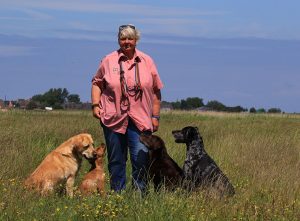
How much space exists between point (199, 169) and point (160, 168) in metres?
0.63

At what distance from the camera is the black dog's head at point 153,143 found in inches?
327

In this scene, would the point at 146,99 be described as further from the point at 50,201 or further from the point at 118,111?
the point at 50,201

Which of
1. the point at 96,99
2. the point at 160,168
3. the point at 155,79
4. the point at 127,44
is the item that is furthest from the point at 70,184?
the point at 127,44

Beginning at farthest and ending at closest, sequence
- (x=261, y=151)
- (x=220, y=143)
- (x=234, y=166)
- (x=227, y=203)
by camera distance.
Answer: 1. (x=220, y=143)
2. (x=261, y=151)
3. (x=234, y=166)
4. (x=227, y=203)

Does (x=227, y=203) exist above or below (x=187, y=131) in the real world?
below

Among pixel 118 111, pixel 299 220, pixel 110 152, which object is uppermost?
pixel 118 111

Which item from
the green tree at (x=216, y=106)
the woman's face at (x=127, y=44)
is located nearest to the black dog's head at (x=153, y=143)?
the woman's face at (x=127, y=44)

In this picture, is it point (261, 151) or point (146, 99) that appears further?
point (261, 151)

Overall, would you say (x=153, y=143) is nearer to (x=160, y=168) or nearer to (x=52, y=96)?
(x=160, y=168)

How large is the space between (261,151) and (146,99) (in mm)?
5544

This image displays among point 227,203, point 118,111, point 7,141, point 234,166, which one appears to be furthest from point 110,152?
point 7,141

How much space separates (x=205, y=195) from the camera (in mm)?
7848

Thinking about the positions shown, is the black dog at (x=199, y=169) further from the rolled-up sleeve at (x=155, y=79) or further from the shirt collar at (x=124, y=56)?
the shirt collar at (x=124, y=56)

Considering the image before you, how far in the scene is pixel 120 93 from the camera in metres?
8.02
